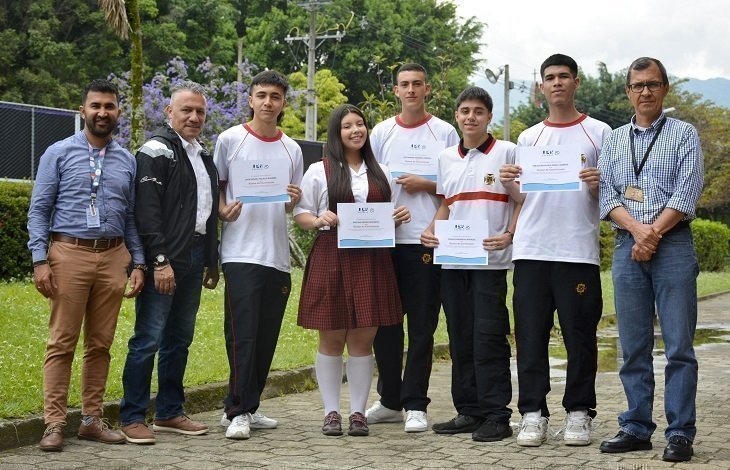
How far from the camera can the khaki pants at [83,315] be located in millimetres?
6605

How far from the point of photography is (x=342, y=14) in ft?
170

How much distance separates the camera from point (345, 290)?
7.20 m

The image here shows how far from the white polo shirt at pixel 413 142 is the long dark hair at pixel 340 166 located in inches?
6.4

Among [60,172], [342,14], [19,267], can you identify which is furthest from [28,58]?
[60,172]

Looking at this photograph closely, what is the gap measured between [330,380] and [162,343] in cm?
123

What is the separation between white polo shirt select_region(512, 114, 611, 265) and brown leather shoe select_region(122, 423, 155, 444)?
2712 millimetres

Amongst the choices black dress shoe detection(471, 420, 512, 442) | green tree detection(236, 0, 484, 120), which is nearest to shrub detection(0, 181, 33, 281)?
black dress shoe detection(471, 420, 512, 442)

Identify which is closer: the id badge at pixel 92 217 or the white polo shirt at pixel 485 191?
the id badge at pixel 92 217

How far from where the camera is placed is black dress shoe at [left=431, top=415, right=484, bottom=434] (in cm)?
730

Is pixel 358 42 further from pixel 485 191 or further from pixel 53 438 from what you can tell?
pixel 53 438

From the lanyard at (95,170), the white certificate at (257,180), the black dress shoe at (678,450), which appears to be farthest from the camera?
the white certificate at (257,180)

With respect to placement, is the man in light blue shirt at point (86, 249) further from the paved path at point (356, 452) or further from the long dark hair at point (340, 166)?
the long dark hair at point (340, 166)

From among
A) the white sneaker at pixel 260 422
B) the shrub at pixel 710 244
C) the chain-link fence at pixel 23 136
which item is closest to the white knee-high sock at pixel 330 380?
the white sneaker at pixel 260 422

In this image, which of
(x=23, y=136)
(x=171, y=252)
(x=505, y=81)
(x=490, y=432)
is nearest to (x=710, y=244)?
(x=505, y=81)
